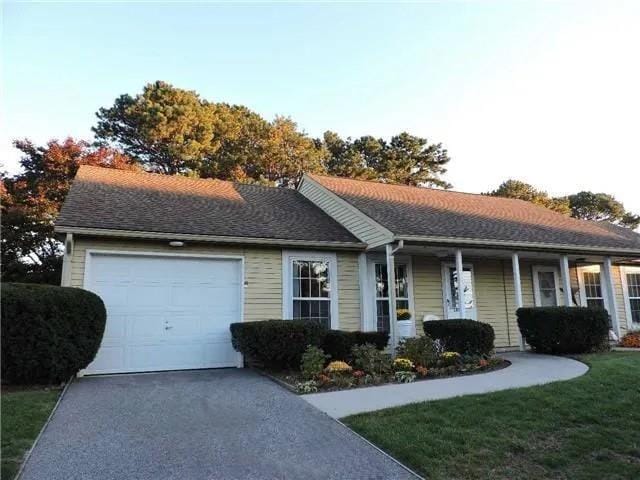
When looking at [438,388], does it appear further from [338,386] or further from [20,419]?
[20,419]

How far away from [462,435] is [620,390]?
3.22 metres

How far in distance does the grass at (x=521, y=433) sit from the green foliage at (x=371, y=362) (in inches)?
84.6

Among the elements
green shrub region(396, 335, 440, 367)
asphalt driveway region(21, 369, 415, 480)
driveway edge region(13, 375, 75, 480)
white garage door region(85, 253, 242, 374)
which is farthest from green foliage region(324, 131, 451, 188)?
driveway edge region(13, 375, 75, 480)

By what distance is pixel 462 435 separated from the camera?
4566 mm

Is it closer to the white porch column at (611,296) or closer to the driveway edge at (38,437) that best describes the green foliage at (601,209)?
the white porch column at (611,296)

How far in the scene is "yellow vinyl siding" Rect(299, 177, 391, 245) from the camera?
10355 millimetres

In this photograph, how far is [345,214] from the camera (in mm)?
11898

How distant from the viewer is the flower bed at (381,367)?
722 cm

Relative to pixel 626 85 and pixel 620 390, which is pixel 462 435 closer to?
pixel 620 390

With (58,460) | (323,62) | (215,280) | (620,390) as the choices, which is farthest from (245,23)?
(620,390)

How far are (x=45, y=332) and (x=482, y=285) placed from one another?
10.3 metres

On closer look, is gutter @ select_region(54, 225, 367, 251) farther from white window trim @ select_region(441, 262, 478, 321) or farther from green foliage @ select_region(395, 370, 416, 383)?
green foliage @ select_region(395, 370, 416, 383)

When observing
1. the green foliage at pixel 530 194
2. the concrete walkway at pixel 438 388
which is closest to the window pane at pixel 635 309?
the concrete walkway at pixel 438 388

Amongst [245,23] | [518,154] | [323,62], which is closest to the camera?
[245,23]
